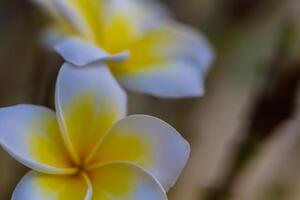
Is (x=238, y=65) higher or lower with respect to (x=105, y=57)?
lower

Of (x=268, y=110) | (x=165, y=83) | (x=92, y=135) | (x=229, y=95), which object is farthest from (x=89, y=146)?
(x=229, y=95)

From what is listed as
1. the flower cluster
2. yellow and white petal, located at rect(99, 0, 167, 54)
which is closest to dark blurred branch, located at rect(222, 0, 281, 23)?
yellow and white petal, located at rect(99, 0, 167, 54)

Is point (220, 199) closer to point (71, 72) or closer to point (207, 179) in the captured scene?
point (71, 72)

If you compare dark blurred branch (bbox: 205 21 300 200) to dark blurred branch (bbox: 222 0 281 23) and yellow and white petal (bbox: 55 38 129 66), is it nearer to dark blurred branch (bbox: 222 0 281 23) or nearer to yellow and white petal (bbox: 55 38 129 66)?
yellow and white petal (bbox: 55 38 129 66)

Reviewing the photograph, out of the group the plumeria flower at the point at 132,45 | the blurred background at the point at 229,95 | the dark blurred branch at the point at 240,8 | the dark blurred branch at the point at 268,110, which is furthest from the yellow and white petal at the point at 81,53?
the dark blurred branch at the point at 240,8

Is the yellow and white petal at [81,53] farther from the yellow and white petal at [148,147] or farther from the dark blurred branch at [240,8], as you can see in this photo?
the dark blurred branch at [240,8]

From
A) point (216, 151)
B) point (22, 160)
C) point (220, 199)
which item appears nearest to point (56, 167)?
point (22, 160)
